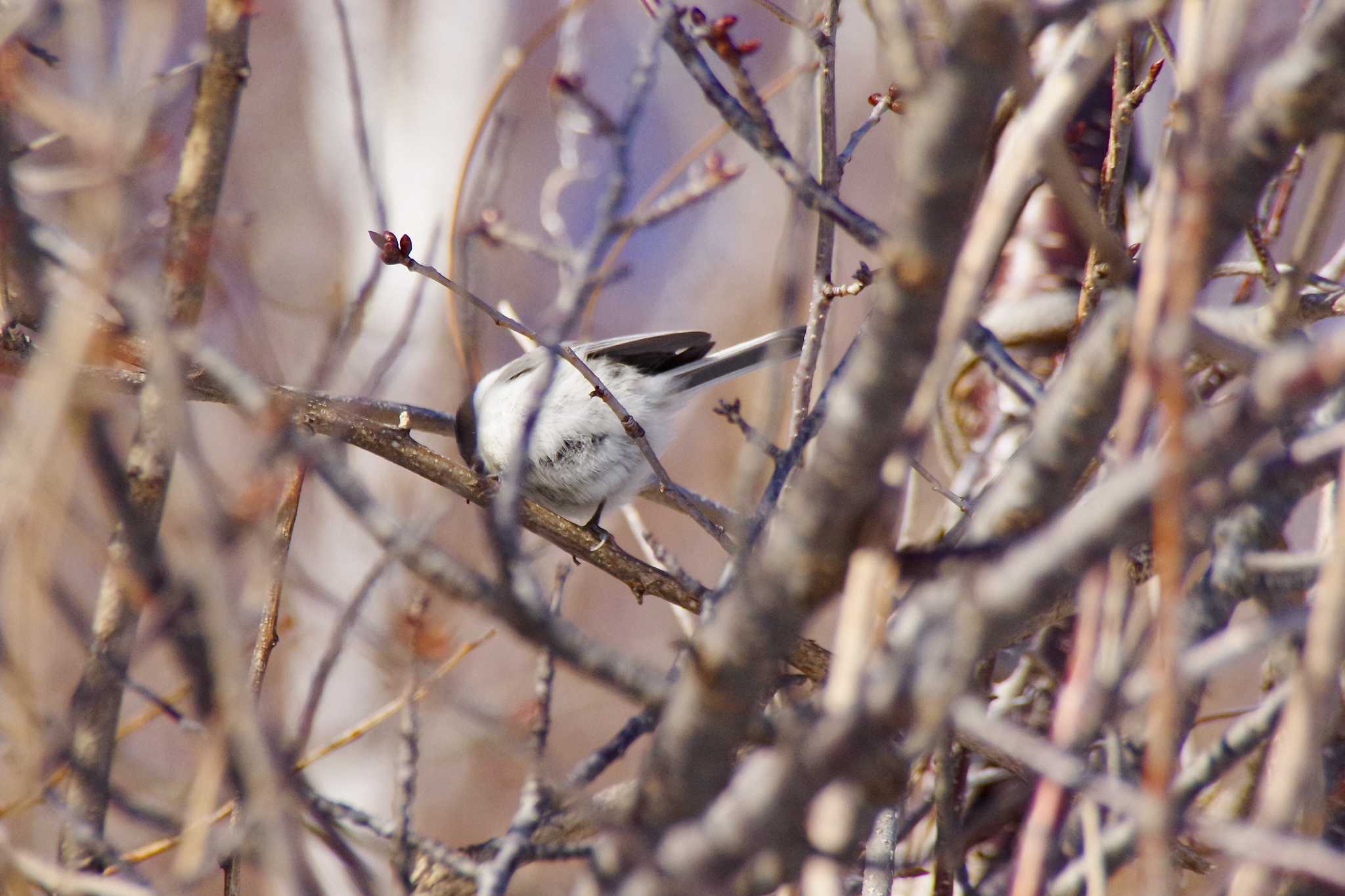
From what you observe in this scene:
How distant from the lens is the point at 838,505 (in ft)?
2.70

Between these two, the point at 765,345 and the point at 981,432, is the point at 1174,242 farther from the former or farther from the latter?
the point at 981,432

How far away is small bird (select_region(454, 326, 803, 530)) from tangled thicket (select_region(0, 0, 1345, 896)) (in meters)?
0.38

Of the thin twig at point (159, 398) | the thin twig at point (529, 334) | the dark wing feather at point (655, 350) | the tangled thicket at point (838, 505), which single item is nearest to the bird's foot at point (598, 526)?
the tangled thicket at point (838, 505)

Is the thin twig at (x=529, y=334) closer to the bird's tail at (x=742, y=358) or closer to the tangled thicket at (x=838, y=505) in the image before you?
the tangled thicket at (x=838, y=505)

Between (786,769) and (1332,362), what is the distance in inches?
19.2

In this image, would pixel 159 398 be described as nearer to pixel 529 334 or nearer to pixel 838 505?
pixel 529 334

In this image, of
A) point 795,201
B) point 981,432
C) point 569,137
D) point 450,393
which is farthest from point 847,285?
point 450,393

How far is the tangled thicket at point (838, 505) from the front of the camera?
30.4 inches

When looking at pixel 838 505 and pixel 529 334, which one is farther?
pixel 529 334

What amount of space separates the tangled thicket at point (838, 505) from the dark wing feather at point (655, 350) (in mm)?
358

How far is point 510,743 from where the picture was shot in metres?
1.04

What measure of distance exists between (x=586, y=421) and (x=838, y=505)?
1.85 metres

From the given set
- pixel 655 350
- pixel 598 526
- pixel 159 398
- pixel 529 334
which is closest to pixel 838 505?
pixel 529 334

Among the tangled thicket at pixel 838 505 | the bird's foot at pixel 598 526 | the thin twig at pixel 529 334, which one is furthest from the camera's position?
the bird's foot at pixel 598 526
